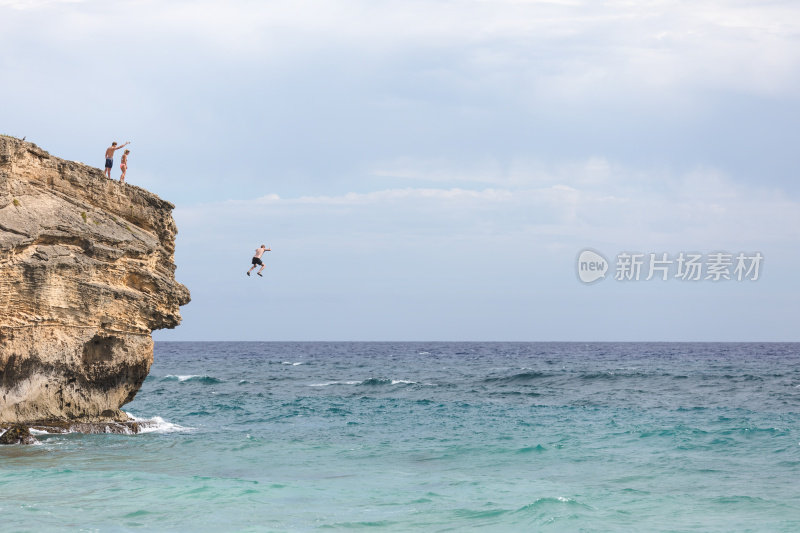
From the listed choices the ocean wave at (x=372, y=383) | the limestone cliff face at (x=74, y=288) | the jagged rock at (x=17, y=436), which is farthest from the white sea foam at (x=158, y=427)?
the ocean wave at (x=372, y=383)

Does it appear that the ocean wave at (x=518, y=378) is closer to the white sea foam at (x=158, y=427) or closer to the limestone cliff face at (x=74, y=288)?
the white sea foam at (x=158, y=427)

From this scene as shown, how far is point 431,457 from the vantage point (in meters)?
20.8

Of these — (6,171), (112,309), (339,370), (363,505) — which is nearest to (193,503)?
(363,505)

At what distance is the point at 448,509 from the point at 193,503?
16.0ft

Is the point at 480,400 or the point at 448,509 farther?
the point at 480,400

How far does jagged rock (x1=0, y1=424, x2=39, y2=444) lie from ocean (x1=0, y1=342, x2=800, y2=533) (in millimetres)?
391

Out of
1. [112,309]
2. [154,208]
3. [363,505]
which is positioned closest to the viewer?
[363,505]

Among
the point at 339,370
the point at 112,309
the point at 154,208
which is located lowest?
the point at 339,370

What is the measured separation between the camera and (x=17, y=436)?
19.5 m

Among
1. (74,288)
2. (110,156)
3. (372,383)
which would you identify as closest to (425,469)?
(74,288)

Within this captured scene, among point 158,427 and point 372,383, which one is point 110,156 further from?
point 372,383

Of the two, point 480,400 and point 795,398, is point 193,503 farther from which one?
point 795,398

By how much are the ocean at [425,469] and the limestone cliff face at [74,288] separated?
1489 millimetres

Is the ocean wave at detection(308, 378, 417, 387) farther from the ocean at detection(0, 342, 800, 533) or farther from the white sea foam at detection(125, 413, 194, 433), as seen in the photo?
the white sea foam at detection(125, 413, 194, 433)
